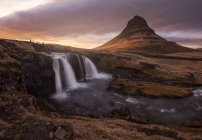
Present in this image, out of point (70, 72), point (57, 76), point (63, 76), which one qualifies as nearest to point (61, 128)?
point (57, 76)

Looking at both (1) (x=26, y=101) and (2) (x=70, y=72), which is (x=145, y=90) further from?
(1) (x=26, y=101)

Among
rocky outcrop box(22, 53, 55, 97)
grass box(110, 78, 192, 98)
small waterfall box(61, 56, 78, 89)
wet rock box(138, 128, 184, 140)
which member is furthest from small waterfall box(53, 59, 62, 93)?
wet rock box(138, 128, 184, 140)

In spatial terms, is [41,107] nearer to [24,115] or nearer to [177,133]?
[24,115]

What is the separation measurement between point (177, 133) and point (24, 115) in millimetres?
17674

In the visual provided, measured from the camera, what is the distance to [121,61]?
70.7m

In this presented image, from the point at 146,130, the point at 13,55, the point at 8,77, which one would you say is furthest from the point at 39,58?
the point at 146,130

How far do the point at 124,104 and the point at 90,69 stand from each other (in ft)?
66.7

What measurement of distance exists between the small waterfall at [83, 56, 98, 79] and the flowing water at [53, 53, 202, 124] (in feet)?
20.7

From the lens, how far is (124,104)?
44.0 m

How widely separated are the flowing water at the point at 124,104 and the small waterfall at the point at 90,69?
6309 millimetres

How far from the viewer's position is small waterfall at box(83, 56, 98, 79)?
200 feet

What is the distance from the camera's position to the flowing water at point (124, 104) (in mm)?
39888

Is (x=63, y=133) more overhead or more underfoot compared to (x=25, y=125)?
more underfoot

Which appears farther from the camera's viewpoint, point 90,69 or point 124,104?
point 90,69
